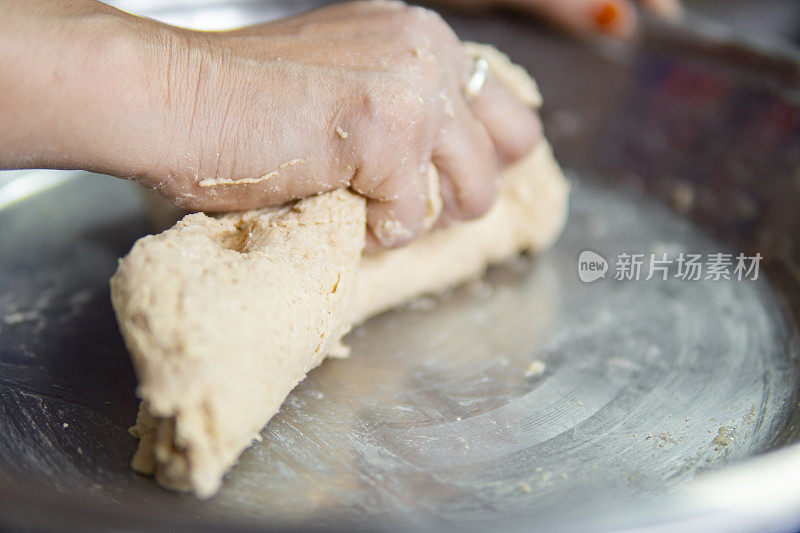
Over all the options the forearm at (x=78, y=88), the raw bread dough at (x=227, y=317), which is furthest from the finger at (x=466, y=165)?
the forearm at (x=78, y=88)

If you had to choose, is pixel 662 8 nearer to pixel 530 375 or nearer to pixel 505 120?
pixel 505 120

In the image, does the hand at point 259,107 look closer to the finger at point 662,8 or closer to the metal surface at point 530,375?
the metal surface at point 530,375

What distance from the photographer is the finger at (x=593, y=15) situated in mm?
1915

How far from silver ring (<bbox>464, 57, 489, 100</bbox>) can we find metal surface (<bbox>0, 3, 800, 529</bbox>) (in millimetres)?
388

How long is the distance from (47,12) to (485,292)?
0.87 metres

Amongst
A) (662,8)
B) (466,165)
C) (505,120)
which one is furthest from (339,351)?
(662,8)

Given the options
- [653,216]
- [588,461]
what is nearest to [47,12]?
[588,461]

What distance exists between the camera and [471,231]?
133 cm

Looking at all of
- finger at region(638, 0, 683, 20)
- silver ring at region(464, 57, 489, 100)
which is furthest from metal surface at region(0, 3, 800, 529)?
silver ring at region(464, 57, 489, 100)

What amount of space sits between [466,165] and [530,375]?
1.17 feet

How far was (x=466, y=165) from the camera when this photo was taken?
114cm

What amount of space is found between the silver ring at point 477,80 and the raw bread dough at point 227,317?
277 mm

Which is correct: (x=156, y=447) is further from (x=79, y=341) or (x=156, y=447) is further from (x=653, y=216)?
(x=653, y=216)

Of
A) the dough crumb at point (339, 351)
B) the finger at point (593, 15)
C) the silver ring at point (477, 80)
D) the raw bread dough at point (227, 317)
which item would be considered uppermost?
the silver ring at point (477, 80)
